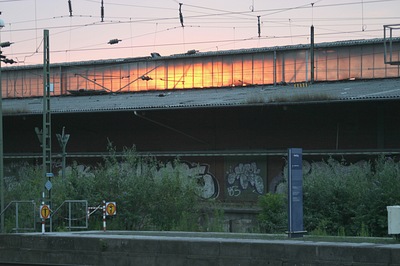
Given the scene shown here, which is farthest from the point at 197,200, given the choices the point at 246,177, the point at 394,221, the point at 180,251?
the point at 246,177

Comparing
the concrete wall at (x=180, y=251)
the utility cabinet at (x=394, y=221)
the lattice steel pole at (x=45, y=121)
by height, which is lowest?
the concrete wall at (x=180, y=251)

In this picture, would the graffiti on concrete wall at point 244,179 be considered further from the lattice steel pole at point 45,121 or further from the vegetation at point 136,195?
the lattice steel pole at point 45,121

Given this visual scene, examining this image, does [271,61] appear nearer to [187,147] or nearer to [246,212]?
[187,147]

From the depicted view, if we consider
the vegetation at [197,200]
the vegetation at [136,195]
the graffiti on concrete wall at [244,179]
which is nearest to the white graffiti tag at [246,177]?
the graffiti on concrete wall at [244,179]

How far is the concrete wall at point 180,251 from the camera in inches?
547

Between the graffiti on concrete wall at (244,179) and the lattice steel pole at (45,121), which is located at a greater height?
the lattice steel pole at (45,121)

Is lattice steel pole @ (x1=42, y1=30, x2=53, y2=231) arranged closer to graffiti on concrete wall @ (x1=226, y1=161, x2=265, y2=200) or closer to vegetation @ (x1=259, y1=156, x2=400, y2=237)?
vegetation @ (x1=259, y1=156, x2=400, y2=237)

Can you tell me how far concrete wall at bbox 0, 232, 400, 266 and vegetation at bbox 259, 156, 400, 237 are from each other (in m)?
6.25

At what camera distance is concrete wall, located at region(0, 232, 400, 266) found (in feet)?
45.6

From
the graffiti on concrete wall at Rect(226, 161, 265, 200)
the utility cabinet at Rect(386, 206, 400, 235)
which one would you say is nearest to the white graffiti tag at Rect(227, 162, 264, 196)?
the graffiti on concrete wall at Rect(226, 161, 265, 200)

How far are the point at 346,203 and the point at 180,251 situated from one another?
28.4 feet

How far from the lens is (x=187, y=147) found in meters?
40.6

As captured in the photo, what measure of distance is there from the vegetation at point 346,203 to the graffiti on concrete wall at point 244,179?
12714 millimetres

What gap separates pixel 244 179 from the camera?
3831cm
